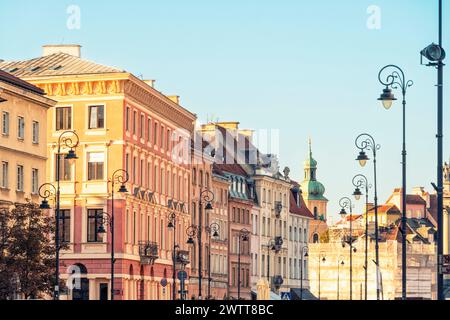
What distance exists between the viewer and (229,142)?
136125 millimetres

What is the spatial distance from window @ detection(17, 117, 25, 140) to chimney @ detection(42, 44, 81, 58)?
21.7 m

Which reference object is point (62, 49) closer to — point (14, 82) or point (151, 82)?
point (151, 82)

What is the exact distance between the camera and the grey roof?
9169 centimetres

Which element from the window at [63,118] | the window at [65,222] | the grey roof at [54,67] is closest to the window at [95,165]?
the window at [63,118]

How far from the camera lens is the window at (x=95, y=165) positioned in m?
89.9

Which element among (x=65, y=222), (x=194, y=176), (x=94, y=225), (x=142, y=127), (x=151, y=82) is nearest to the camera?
(x=94, y=225)

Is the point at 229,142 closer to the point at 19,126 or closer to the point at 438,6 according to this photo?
the point at 19,126

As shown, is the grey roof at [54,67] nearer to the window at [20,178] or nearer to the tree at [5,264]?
the window at [20,178]

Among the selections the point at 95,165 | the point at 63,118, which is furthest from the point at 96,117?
the point at 95,165

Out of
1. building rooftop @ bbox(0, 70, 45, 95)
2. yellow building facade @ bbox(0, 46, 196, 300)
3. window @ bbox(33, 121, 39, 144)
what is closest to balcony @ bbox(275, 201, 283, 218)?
yellow building facade @ bbox(0, 46, 196, 300)

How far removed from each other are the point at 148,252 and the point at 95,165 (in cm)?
706

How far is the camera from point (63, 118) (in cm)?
9094

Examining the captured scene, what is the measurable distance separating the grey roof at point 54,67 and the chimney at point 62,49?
1.24 m
